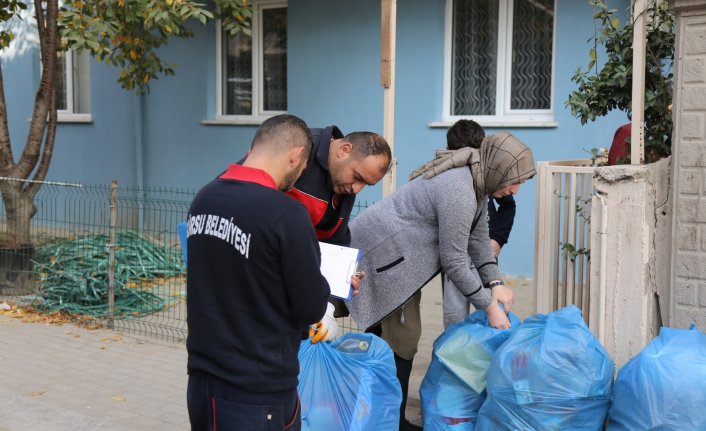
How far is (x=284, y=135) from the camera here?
8.71 ft

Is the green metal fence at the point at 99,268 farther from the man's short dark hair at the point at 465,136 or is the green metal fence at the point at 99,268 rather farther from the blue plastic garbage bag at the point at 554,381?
the blue plastic garbage bag at the point at 554,381

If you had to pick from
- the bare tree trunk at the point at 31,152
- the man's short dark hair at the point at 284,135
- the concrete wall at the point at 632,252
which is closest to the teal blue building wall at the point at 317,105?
the bare tree trunk at the point at 31,152

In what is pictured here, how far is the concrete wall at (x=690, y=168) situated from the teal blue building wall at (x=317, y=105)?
4.00m

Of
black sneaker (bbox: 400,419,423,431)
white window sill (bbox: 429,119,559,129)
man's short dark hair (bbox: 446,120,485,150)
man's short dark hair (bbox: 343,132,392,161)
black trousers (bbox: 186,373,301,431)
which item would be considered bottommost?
black sneaker (bbox: 400,419,423,431)

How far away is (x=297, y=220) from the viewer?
2467 mm

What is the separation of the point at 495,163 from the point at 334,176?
810mm

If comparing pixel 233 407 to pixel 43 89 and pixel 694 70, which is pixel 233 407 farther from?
pixel 43 89

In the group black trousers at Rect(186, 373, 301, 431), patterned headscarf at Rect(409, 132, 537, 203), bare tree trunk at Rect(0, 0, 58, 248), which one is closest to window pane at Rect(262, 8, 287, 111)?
bare tree trunk at Rect(0, 0, 58, 248)

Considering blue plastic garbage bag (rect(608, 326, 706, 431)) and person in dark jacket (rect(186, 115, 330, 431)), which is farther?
blue plastic garbage bag (rect(608, 326, 706, 431))

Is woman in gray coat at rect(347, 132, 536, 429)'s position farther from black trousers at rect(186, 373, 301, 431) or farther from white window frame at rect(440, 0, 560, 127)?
white window frame at rect(440, 0, 560, 127)

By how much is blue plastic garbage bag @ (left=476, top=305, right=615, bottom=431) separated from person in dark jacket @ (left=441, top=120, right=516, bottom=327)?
29.9 inches

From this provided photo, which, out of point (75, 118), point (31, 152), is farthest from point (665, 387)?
point (75, 118)

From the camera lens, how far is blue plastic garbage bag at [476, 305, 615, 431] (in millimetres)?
3562

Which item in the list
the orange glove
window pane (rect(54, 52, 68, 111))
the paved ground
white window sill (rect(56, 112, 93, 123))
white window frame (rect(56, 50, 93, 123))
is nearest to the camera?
the orange glove
